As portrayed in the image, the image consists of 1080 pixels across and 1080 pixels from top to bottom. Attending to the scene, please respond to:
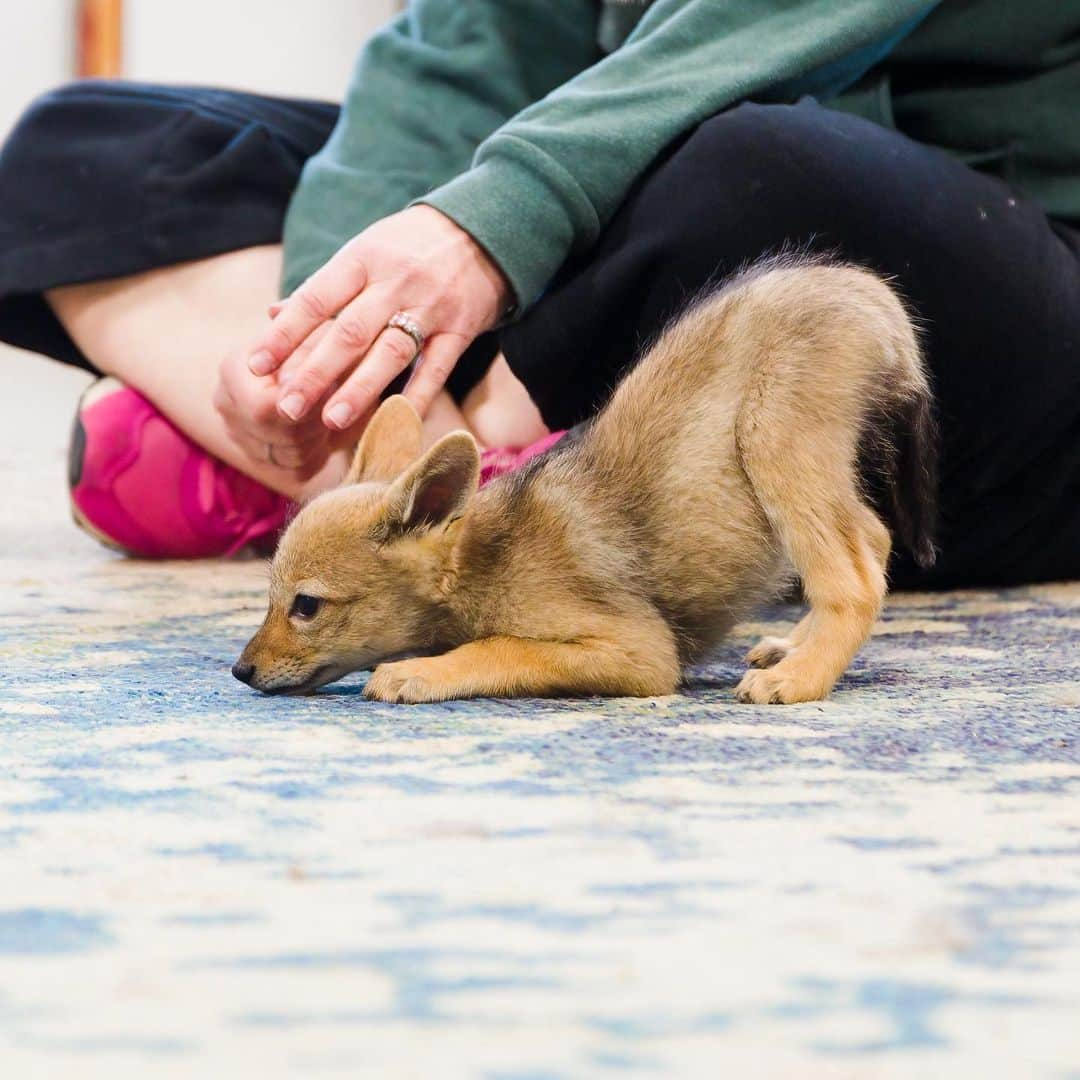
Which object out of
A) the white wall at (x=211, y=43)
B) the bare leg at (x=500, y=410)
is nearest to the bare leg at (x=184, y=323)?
the bare leg at (x=500, y=410)

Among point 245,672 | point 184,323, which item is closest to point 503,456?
point 184,323

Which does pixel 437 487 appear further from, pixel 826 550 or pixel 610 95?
pixel 610 95

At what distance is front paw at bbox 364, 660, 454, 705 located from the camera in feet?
4.95

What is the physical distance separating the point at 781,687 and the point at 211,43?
5.81 metres

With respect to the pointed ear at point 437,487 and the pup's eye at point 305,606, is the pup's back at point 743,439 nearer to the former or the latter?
the pointed ear at point 437,487

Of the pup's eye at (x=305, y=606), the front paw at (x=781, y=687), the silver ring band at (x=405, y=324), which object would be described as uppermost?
the silver ring band at (x=405, y=324)

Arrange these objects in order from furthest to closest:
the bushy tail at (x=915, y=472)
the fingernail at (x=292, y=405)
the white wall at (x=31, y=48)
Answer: the white wall at (x=31, y=48) → the fingernail at (x=292, y=405) → the bushy tail at (x=915, y=472)

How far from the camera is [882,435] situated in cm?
173

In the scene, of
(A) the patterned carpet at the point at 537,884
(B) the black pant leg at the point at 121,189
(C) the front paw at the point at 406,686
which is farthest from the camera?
(B) the black pant leg at the point at 121,189

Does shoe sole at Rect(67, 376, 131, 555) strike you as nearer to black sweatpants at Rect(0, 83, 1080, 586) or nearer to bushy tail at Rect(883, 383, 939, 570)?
black sweatpants at Rect(0, 83, 1080, 586)

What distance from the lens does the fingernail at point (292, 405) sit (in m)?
1.87

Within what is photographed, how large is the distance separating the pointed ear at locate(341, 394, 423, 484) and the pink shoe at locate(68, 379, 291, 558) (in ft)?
2.48

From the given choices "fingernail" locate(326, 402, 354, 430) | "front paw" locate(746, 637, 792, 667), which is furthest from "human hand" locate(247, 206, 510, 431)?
"front paw" locate(746, 637, 792, 667)

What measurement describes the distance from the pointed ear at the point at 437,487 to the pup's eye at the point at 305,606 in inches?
4.0
